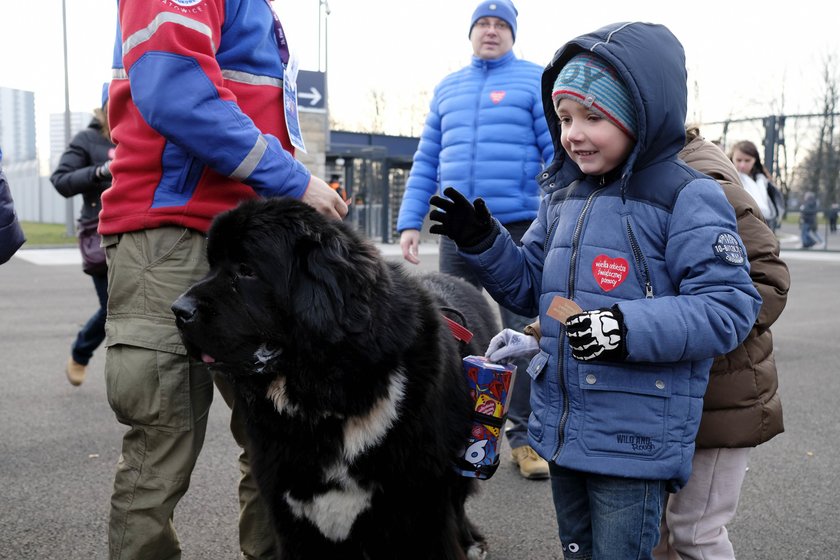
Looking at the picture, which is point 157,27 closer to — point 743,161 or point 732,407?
point 732,407

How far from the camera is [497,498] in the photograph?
3754 millimetres

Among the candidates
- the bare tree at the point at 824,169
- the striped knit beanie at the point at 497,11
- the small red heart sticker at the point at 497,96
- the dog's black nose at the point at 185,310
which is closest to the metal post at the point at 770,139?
the bare tree at the point at 824,169

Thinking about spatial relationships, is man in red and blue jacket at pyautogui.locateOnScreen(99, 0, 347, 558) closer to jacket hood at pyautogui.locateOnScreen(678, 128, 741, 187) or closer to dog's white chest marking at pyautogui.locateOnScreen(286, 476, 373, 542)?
dog's white chest marking at pyautogui.locateOnScreen(286, 476, 373, 542)

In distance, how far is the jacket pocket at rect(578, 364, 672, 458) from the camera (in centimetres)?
203

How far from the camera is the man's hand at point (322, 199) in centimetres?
227

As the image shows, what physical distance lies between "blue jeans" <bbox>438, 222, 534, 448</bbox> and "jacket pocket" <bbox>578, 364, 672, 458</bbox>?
1977 millimetres

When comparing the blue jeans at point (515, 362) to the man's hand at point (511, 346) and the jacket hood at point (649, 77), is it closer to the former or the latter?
the man's hand at point (511, 346)

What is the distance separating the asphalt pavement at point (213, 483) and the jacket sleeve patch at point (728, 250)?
1.21 m

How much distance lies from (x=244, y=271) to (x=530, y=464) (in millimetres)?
2449

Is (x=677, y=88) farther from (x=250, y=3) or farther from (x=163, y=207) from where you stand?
(x=163, y=207)

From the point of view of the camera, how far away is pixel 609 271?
6.84 ft

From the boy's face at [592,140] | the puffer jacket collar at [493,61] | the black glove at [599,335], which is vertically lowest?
the black glove at [599,335]

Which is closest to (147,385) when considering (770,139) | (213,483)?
(213,483)

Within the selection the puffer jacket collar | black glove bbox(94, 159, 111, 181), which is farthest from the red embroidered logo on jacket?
black glove bbox(94, 159, 111, 181)
